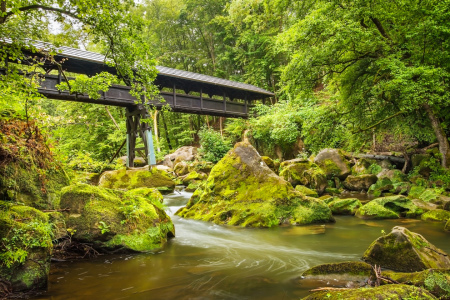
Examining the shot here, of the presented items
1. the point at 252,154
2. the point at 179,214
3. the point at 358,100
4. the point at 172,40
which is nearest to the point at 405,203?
the point at 358,100

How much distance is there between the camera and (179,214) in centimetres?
760

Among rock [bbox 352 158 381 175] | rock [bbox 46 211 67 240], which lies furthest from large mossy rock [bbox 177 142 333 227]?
rock [bbox 352 158 381 175]

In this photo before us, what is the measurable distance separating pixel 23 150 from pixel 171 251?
259cm

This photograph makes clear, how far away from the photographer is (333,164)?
11.8m

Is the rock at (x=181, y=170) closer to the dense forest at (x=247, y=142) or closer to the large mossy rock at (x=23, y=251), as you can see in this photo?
the dense forest at (x=247, y=142)

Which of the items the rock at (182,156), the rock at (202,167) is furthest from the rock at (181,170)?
the rock at (182,156)

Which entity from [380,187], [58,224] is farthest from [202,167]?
[58,224]

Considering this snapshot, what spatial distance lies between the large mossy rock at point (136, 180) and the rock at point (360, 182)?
24.4ft

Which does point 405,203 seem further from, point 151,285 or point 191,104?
point 191,104

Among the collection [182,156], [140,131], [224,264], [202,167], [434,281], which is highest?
[140,131]

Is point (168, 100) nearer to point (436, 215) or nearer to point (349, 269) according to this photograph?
point (436, 215)

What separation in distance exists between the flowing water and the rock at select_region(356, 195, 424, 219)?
46 centimetres

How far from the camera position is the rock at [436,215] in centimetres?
599

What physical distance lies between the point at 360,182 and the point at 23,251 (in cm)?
1047
